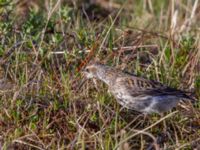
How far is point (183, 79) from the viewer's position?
7.05 m

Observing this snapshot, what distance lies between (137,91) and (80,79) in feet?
1.71

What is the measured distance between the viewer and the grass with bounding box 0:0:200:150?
20.0ft

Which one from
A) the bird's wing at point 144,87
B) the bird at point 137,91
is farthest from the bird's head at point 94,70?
the bird's wing at point 144,87

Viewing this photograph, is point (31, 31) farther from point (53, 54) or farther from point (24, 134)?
point (24, 134)

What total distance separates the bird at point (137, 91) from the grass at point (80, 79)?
0.27ft

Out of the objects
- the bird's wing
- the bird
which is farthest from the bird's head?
the bird's wing

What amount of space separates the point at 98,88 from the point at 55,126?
2.06 ft

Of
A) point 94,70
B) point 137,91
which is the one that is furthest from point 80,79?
point 137,91

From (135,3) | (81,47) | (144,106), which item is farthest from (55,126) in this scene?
(135,3)

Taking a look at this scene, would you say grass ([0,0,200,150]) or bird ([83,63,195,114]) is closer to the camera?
grass ([0,0,200,150])

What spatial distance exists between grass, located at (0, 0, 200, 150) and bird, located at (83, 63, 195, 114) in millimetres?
82

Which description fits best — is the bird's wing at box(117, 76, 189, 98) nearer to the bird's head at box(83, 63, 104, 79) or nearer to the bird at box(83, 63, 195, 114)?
the bird at box(83, 63, 195, 114)

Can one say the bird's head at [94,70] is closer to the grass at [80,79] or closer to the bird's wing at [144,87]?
the grass at [80,79]

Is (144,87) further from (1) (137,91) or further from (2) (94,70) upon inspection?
(2) (94,70)
